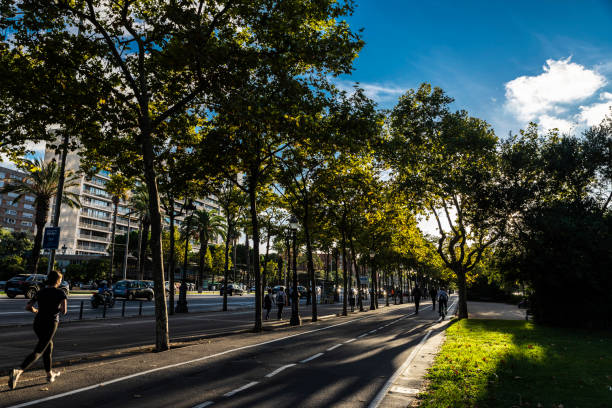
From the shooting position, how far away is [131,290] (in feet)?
115

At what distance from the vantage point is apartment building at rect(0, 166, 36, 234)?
391ft

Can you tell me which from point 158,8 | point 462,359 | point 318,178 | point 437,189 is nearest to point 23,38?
point 158,8

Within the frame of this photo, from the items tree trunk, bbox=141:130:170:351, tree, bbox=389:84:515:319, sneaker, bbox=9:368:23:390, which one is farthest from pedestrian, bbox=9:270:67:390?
tree, bbox=389:84:515:319

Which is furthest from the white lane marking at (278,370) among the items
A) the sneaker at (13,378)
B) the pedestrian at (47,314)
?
the sneaker at (13,378)

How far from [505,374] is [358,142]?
29.8ft

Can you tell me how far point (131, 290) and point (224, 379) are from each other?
31191 millimetres

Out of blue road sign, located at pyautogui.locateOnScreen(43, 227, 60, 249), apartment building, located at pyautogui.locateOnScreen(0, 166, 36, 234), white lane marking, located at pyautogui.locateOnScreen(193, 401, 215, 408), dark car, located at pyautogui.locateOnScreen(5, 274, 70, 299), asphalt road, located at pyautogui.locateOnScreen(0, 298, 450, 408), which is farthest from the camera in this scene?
apartment building, located at pyautogui.locateOnScreen(0, 166, 36, 234)

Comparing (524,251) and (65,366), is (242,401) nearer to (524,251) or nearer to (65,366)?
(65,366)

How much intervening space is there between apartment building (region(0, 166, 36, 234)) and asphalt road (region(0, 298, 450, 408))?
13864 cm

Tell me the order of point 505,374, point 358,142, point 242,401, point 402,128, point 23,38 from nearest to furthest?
point 242,401
point 505,374
point 23,38
point 358,142
point 402,128

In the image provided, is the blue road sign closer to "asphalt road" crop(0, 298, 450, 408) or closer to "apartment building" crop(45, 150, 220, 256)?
"asphalt road" crop(0, 298, 450, 408)

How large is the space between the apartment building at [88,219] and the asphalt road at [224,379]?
7862cm

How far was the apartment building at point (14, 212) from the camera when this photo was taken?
119 meters

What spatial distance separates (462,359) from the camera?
983 centimetres
